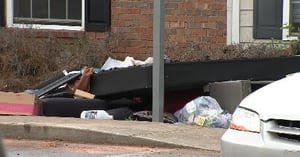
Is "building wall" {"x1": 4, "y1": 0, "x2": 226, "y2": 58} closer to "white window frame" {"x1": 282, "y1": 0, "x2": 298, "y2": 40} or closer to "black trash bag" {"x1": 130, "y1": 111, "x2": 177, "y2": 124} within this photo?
"white window frame" {"x1": 282, "y1": 0, "x2": 298, "y2": 40}

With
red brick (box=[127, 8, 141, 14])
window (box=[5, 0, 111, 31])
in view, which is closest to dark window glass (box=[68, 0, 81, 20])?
window (box=[5, 0, 111, 31])

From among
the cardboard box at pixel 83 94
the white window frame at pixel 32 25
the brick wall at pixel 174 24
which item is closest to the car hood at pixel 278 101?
the cardboard box at pixel 83 94

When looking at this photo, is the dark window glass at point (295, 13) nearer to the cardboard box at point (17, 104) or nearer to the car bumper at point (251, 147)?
the cardboard box at point (17, 104)

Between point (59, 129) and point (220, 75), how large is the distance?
8.86 ft

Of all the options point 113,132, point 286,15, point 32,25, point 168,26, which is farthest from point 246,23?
point 113,132

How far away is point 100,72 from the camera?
1035 cm

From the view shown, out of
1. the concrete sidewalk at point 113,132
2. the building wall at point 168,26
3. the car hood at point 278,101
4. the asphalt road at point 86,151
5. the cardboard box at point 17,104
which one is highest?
the building wall at point 168,26

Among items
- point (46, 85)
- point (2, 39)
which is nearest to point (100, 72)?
point (46, 85)

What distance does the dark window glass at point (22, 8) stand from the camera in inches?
532

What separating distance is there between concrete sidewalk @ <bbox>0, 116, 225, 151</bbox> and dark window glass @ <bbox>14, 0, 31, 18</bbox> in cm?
454

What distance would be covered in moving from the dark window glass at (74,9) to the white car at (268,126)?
8.60 m

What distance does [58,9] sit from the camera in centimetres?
1328

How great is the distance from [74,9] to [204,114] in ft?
15.7

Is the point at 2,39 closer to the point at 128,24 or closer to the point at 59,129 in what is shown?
the point at 128,24
